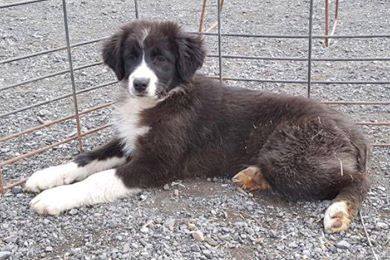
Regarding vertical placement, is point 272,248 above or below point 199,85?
below

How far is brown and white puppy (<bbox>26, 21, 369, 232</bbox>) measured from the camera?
4234mm

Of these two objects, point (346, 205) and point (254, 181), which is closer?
point (346, 205)

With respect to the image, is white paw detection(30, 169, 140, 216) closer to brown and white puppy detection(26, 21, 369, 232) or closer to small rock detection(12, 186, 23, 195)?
brown and white puppy detection(26, 21, 369, 232)

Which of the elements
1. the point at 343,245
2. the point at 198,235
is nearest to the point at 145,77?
the point at 198,235

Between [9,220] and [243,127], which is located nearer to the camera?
[9,220]

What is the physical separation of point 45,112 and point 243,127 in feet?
8.07

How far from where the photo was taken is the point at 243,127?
4.62m

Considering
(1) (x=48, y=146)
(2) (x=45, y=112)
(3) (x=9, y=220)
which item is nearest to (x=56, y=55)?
(2) (x=45, y=112)

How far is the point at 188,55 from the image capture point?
452 cm

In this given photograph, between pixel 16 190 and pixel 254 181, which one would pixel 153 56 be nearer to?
pixel 254 181

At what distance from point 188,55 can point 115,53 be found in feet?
1.86

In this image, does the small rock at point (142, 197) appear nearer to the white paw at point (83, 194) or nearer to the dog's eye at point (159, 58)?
the white paw at point (83, 194)

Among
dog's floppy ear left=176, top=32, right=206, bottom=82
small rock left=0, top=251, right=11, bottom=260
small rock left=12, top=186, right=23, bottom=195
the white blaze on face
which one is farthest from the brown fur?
small rock left=0, top=251, right=11, bottom=260

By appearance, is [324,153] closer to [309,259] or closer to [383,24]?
[309,259]
